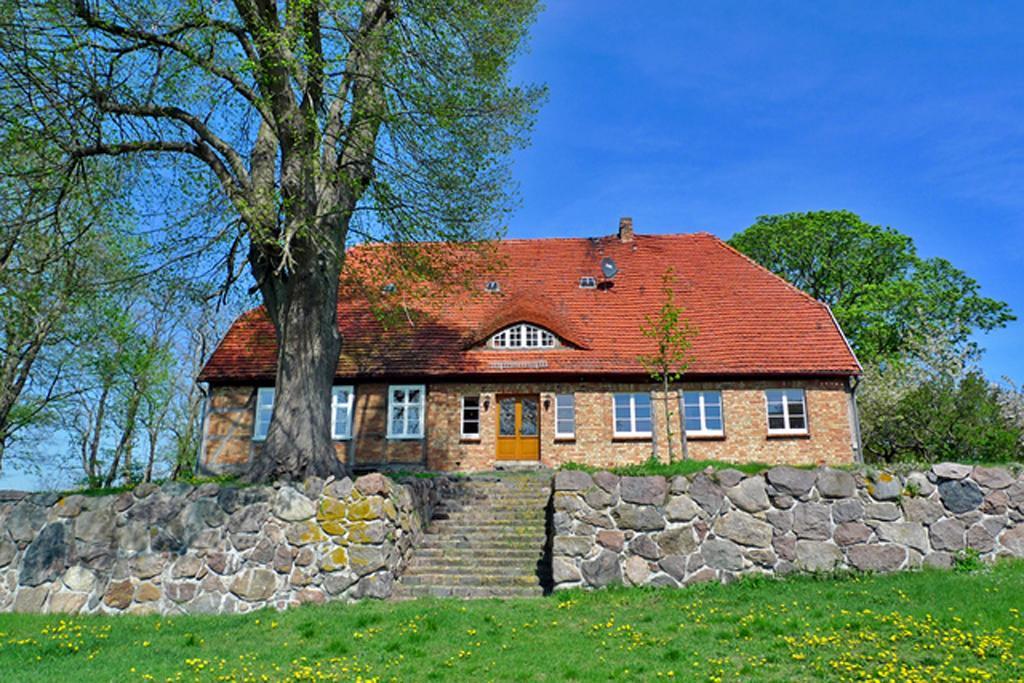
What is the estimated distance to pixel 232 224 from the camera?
11055 millimetres

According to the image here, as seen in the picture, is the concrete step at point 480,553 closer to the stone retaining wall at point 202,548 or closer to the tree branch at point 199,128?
the stone retaining wall at point 202,548

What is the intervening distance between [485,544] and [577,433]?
25.8 feet

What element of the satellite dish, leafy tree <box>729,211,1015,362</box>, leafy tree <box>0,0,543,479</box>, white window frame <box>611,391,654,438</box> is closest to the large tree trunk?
leafy tree <box>0,0,543,479</box>

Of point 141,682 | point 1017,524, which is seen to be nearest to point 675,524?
point 1017,524

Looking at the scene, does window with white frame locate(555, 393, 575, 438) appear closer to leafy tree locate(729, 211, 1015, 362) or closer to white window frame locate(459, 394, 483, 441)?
white window frame locate(459, 394, 483, 441)

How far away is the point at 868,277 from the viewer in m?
30.2

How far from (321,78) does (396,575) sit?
7842mm

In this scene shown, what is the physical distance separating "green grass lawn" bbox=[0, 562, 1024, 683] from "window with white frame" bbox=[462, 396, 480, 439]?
1014 centimetres

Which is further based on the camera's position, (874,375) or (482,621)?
(874,375)

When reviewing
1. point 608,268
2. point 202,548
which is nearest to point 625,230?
point 608,268

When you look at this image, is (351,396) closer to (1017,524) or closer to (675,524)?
(675,524)

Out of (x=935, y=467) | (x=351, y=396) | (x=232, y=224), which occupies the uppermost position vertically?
(x=232, y=224)

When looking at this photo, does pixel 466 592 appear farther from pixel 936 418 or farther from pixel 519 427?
pixel 936 418

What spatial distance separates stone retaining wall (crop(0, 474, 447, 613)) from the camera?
1003cm
